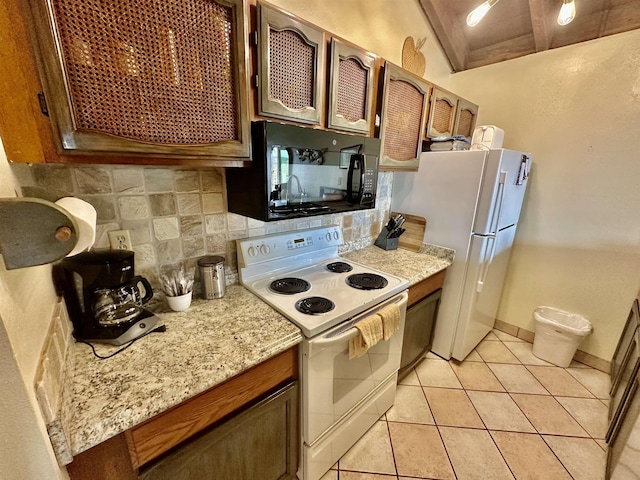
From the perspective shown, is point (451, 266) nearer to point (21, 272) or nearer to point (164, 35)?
point (164, 35)

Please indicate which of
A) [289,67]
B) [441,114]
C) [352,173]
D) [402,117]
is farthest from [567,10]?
[289,67]

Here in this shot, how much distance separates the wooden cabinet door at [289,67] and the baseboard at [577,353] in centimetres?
256

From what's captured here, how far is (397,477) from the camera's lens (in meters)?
1.34

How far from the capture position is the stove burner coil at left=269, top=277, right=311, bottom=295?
129 centimetres

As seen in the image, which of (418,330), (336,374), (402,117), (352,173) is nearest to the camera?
(336,374)

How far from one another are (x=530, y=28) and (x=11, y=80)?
9.83 ft

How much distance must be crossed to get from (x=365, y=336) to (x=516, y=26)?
104 inches

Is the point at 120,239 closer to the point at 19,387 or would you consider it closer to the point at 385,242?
the point at 19,387

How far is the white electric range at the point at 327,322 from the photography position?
109 centimetres

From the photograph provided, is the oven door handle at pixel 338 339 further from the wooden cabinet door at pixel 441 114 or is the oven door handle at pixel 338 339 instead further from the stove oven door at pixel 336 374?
the wooden cabinet door at pixel 441 114

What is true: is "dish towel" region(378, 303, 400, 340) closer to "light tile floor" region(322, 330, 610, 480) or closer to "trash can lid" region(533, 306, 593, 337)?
"light tile floor" region(322, 330, 610, 480)

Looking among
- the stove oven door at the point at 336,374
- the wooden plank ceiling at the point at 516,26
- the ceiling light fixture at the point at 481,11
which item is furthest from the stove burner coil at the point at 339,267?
the wooden plank ceiling at the point at 516,26

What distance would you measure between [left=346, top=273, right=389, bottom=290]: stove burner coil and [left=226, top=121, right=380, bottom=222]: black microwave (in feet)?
1.29

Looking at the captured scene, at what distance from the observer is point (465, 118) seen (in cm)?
214
